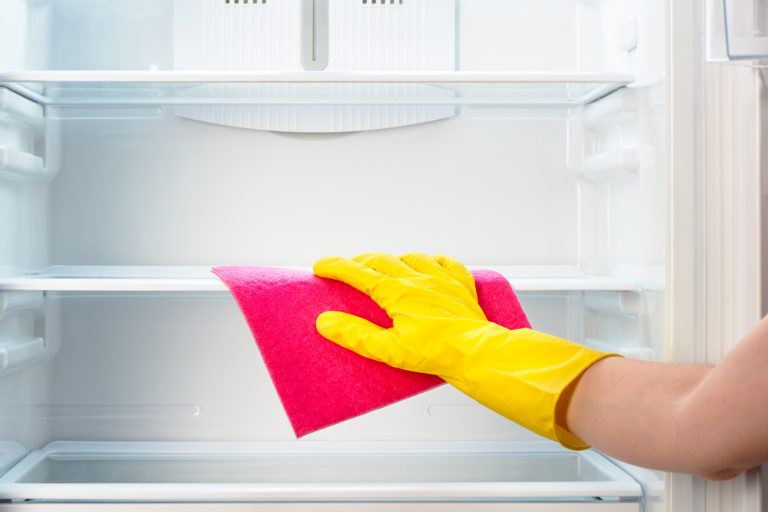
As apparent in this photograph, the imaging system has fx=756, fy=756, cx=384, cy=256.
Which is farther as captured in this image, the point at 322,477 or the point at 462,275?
the point at 322,477

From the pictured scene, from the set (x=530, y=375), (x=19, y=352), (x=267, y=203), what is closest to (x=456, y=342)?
(x=530, y=375)

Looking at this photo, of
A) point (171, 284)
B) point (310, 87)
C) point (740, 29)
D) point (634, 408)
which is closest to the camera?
point (740, 29)

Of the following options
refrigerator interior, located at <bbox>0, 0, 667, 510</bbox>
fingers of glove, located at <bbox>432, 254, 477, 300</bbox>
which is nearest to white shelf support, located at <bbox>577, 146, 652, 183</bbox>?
refrigerator interior, located at <bbox>0, 0, 667, 510</bbox>

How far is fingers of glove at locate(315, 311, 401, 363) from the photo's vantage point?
100 cm

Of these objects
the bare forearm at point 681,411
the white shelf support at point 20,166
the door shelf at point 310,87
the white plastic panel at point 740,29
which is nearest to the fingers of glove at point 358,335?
the bare forearm at point 681,411

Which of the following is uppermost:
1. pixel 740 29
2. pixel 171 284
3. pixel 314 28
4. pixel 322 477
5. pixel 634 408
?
pixel 314 28

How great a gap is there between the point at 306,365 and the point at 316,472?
441 mm

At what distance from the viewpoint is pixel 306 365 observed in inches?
40.4

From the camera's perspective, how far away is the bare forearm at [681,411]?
0.72 meters

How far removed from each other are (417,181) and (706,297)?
694 mm

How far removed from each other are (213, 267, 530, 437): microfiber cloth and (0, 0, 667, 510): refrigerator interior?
0.41 meters

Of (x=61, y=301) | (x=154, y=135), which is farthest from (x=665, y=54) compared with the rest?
(x=61, y=301)

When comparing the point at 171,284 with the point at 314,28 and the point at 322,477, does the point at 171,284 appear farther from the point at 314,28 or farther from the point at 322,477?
the point at 314,28

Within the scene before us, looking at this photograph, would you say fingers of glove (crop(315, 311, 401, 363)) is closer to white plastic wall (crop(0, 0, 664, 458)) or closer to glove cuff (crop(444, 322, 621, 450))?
glove cuff (crop(444, 322, 621, 450))
